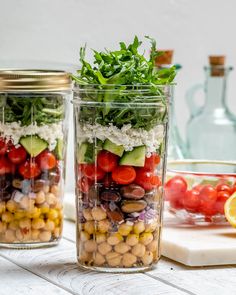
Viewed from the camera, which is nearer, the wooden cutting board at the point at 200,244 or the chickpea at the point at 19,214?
the wooden cutting board at the point at 200,244

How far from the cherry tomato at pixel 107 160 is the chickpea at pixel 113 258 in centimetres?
13

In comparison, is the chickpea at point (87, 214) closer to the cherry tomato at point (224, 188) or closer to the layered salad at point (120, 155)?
the layered salad at point (120, 155)

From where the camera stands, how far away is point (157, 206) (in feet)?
4.09

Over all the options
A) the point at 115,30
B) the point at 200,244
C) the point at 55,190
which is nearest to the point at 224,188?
the point at 200,244

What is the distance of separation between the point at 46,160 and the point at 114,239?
0.24 metres

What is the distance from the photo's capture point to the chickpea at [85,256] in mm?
1244

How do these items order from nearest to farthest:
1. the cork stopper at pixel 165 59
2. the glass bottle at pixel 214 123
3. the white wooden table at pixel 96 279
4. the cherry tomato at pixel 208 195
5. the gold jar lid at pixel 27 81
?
the white wooden table at pixel 96 279 → the gold jar lid at pixel 27 81 → the cherry tomato at pixel 208 195 → the cork stopper at pixel 165 59 → the glass bottle at pixel 214 123

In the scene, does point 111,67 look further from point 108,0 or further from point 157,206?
point 108,0

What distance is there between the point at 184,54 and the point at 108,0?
0.99ft

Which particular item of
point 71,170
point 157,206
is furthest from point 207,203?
point 71,170

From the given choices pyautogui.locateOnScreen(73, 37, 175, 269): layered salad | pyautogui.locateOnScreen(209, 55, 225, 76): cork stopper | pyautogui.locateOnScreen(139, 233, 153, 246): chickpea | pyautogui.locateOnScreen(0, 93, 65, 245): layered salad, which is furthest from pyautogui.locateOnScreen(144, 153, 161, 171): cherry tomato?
pyautogui.locateOnScreen(209, 55, 225, 76): cork stopper

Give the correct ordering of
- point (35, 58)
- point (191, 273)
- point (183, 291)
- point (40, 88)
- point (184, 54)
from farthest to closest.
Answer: point (184, 54)
point (35, 58)
point (40, 88)
point (191, 273)
point (183, 291)

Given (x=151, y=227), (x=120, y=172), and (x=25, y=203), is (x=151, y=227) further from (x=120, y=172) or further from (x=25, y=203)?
(x=25, y=203)

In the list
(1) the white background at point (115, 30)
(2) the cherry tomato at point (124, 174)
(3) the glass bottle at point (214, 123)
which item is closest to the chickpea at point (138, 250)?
(2) the cherry tomato at point (124, 174)
